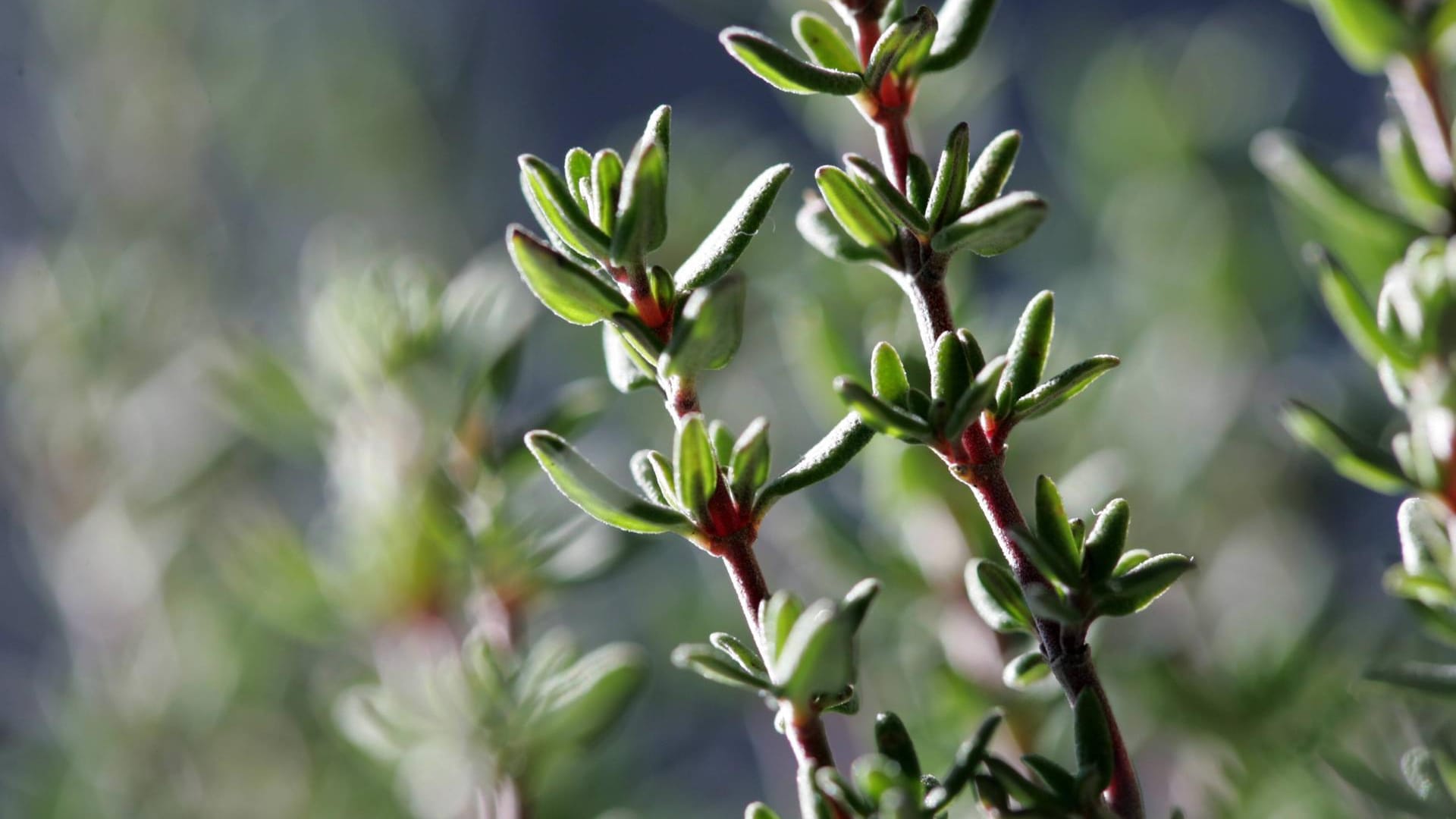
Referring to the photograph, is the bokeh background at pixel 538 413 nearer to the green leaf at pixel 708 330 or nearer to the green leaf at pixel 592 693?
the green leaf at pixel 592 693

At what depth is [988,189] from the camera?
0.34 meters

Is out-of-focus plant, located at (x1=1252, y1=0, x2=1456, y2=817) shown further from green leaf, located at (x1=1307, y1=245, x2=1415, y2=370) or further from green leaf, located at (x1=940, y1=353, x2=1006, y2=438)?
green leaf, located at (x1=940, y1=353, x2=1006, y2=438)

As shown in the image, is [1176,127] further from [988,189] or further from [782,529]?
[988,189]

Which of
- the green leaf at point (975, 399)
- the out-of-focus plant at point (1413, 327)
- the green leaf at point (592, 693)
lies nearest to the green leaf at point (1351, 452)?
the out-of-focus plant at point (1413, 327)

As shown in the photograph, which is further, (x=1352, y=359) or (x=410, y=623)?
(x=1352, y=359)

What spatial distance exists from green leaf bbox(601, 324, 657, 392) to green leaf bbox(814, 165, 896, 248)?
64 millimetres

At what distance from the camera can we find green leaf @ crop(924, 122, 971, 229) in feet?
1.07

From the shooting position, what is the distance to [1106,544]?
0.33 metres

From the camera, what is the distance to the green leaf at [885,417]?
30 centimetres

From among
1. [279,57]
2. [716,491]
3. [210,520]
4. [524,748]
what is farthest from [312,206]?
[716,491]

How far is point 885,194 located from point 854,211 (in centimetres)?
1

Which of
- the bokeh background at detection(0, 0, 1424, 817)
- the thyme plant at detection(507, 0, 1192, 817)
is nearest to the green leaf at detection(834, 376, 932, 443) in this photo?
the thyme plant at detection(507, 0, 1192, 817)

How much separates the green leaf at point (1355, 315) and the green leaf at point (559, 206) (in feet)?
0.64

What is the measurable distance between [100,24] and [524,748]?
97 cm
